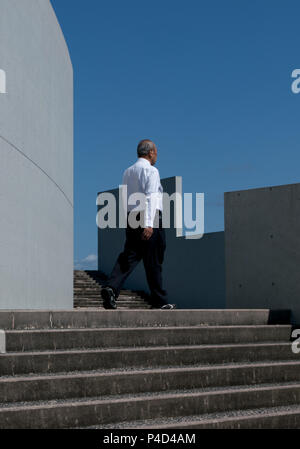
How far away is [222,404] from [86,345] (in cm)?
116

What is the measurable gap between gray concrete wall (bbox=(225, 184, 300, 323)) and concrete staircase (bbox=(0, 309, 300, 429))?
3.97ft

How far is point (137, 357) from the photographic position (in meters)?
5.16

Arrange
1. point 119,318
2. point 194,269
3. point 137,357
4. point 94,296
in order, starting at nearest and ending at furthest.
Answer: point 137,357, point 119,318, point 194,269, point 94,296

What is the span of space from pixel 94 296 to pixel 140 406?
12952mm

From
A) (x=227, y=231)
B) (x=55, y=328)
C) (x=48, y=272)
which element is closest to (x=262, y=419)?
(x=55, y=328)

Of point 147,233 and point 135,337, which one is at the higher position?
point 147,233

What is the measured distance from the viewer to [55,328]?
17.7 ft

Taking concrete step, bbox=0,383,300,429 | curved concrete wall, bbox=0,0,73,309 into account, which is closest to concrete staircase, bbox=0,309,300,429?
concrete step, bbox=0,383,300,429

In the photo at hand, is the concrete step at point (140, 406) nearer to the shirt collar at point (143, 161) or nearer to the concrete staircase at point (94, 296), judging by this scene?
the shirt collar at point (143, 161)

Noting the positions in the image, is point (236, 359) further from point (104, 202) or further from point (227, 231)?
point (104, 202)

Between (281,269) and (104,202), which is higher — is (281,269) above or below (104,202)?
below

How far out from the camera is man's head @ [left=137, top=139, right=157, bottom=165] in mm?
6672

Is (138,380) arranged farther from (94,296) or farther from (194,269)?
(94,296)

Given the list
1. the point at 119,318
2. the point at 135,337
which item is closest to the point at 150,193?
the point at 119,318
